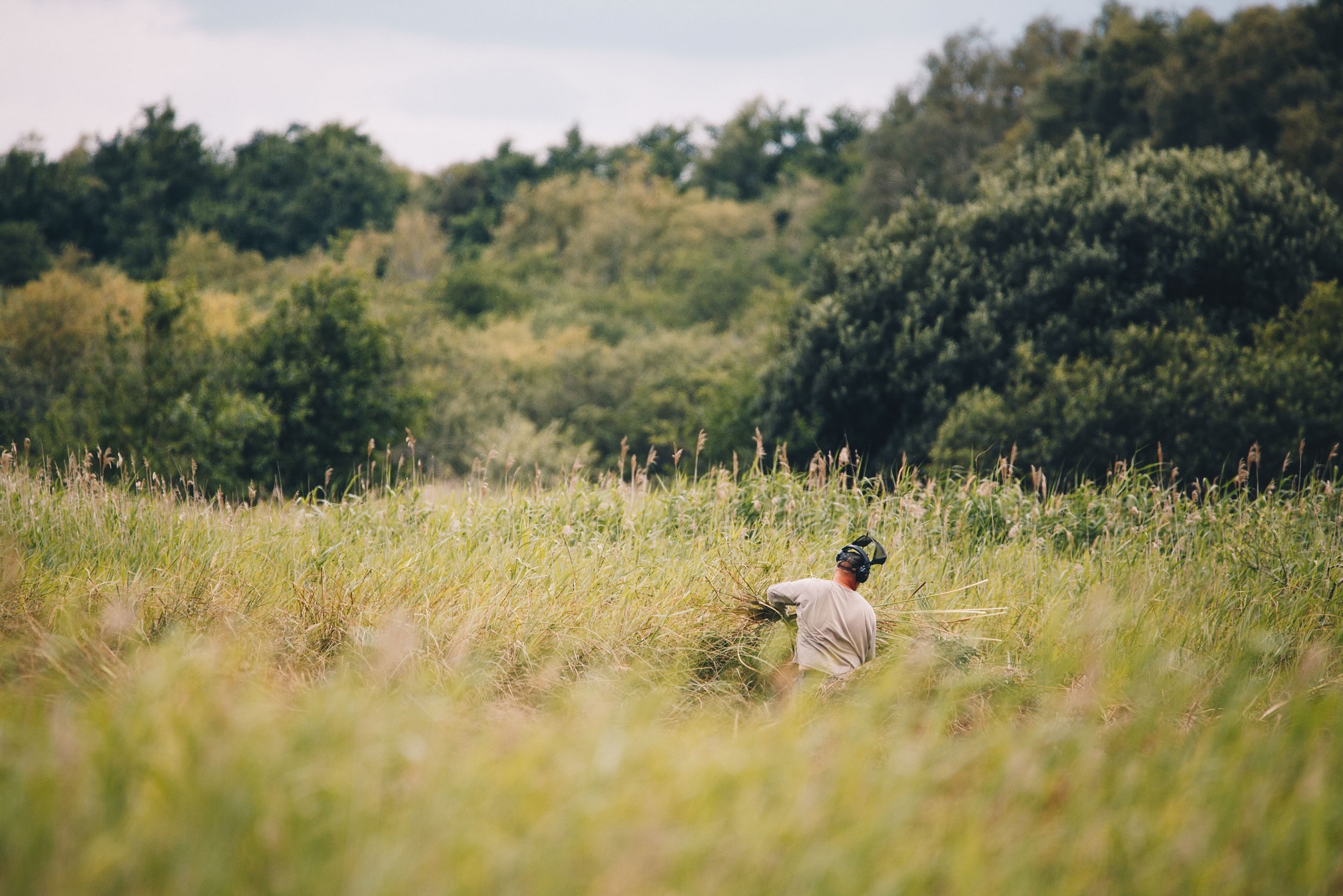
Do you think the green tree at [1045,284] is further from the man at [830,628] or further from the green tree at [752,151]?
the green tree at [752,151]

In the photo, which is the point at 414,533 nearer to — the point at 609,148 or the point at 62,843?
the point at 62,843

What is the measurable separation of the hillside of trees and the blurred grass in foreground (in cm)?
118

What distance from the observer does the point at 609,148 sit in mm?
59500

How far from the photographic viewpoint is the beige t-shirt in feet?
16.0

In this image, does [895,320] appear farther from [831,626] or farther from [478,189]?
[478,189]

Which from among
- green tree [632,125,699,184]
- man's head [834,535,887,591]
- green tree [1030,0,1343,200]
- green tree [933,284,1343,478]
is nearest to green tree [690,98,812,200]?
green tree [632,125,699,184]

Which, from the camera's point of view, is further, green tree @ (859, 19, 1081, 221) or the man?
green tree @ (859, 19, 1081, 221)

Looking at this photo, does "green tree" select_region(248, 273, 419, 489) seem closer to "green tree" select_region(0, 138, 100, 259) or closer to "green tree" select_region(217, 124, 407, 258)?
"green tree" select_region(217, 124, 407, 258)

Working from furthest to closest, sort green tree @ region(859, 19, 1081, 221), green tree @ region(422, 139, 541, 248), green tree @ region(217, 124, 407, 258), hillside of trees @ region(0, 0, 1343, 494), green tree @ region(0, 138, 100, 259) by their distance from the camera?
green tree @ region(422, 139, 541, 248)
green tree @ region(217, 124, 407, 258)
green tree @ region(0, 138, 100, 259)
green tree @ region(859, 19, 1081, 221)
hillside of trees @ region(0, 0, 1343, 494)

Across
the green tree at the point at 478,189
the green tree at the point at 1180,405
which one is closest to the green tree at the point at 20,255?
the green tree at the point at 478,189

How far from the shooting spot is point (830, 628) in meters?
4.89

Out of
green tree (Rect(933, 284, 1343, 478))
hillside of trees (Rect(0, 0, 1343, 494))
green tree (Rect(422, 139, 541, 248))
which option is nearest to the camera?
green tree (Rect(933, 284, 1343, 478))

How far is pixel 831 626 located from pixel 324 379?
55.1 ft

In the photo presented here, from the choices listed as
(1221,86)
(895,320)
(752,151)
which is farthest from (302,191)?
(1221,86)
